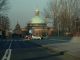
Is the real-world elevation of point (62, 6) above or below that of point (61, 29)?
above

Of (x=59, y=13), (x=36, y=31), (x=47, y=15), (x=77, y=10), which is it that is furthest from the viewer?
(x=36, y=31)

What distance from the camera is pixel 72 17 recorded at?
88.9 m

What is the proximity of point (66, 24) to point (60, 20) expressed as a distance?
13.7ft

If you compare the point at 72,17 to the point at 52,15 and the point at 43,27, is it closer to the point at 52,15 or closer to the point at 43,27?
the point at 52,15

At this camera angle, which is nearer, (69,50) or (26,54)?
(26,54)

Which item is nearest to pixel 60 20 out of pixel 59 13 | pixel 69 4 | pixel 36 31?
pixel 59 13

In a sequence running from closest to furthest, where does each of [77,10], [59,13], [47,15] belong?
[77,10], [59,13], [47,15]

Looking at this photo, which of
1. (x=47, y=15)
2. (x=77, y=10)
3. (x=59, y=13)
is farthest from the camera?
(x=47, y=15)

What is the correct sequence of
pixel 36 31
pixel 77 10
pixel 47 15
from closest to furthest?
pixel 77 10, pixel 47 15, pixel 36 31

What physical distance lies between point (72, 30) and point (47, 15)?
12636 millimetres

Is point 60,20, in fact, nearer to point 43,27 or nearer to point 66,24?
point 66,24

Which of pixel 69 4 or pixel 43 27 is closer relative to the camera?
pixel 69 4

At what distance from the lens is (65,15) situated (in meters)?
89.1

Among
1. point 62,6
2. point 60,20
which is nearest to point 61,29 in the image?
point 60,20
